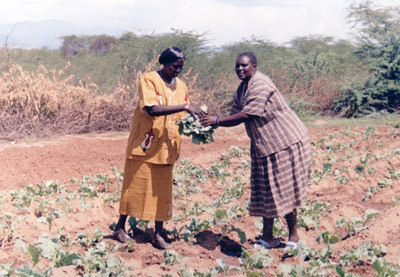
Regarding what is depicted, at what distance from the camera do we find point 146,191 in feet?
14.5

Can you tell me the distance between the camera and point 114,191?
6.70 m

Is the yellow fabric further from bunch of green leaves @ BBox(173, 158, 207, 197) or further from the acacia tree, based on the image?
the acacia tree

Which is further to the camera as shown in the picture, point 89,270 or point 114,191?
point 114,191

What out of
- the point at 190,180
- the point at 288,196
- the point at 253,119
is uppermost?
the point at 253,119

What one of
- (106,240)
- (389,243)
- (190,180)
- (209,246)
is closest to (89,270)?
(106,240)

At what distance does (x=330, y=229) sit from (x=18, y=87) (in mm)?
7812

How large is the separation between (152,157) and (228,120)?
2.41ft

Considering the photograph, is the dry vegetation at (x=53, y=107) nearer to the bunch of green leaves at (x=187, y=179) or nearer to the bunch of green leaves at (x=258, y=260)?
the bunch of green leaves at (x=187, y=179)

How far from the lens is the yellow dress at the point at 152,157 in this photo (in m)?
4.34

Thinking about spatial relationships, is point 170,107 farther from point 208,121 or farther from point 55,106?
point 55,106

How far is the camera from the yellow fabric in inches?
168

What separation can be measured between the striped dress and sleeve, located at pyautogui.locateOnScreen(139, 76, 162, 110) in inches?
29.2

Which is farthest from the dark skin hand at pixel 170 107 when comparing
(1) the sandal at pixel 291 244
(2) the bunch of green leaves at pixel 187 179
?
(2) the bunch of green leaves at pixel 187 179

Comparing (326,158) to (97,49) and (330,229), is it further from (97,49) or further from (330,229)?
(97,49)
